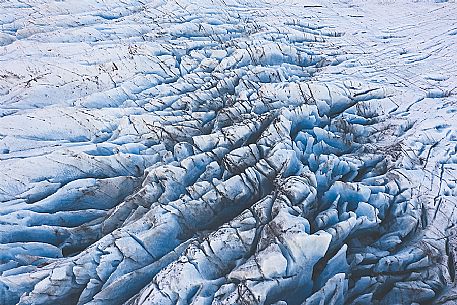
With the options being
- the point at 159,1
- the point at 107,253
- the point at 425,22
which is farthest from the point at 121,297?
the point at 425,22

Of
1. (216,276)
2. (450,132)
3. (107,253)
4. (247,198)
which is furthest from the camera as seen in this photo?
(450,132)

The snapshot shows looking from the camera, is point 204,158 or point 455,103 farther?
point 455,103

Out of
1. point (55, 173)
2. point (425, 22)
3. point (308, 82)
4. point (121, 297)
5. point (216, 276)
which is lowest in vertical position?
point (121, 297)

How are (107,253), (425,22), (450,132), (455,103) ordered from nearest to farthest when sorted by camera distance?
1. (107,253)
2. (450,132)
3. (455,103)
4. (425,22)

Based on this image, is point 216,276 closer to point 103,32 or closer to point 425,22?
point 103,32

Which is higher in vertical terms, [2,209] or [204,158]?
[204,158]

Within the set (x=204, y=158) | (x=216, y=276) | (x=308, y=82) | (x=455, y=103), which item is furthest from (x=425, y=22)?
(x=216, y=276)
